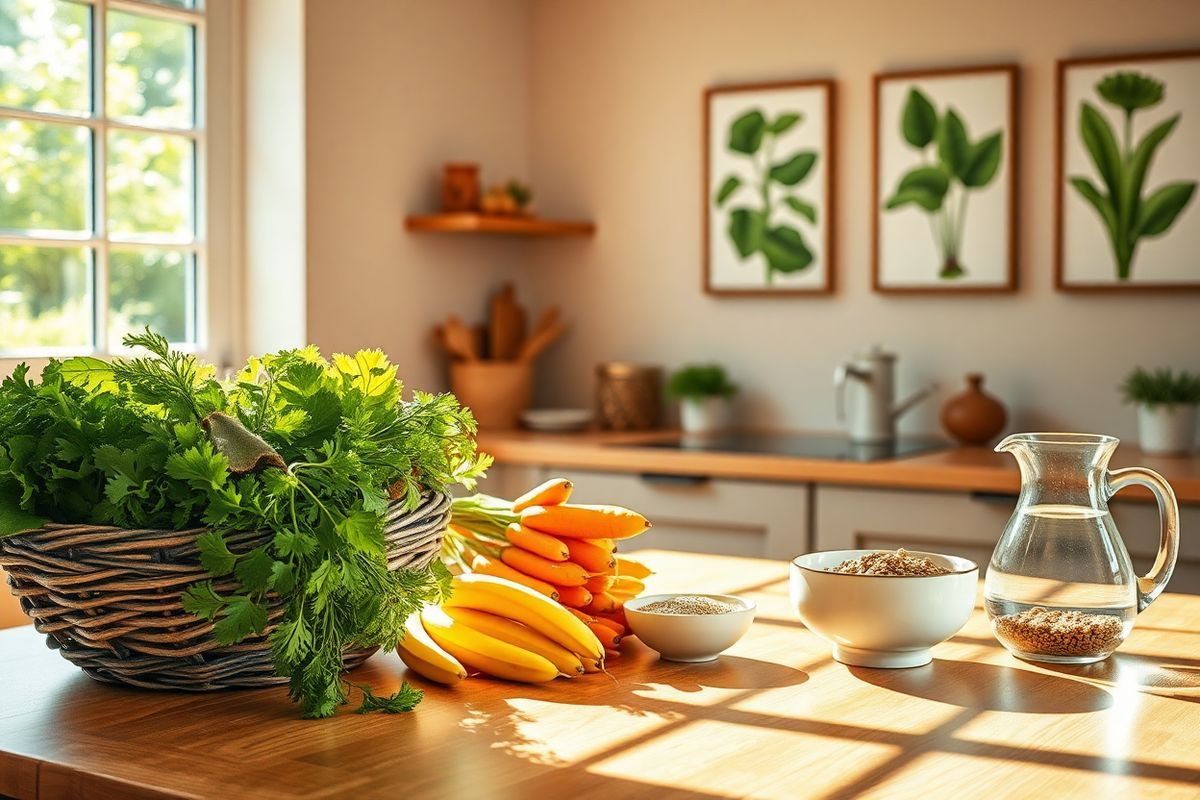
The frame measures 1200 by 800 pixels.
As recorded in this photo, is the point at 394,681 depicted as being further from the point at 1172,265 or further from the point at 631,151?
the point at 631,151

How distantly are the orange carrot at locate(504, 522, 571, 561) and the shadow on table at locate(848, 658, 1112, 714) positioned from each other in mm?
328

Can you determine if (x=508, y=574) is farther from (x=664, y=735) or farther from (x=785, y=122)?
(x=785, y=122)

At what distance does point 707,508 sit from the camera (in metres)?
3.32

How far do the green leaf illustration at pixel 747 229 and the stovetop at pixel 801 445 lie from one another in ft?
1.75

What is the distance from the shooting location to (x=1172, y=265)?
3428mm

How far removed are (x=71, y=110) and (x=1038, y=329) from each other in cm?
245

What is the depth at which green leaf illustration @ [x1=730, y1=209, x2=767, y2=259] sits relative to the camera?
394cm

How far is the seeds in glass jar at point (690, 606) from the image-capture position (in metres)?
1.45

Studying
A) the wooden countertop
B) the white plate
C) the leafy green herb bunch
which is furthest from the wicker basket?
the white plate

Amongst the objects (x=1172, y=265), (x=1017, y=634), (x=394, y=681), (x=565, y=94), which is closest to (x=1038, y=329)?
(x=1172, y=265)

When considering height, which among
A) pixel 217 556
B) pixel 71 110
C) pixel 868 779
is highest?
pixel 71 110

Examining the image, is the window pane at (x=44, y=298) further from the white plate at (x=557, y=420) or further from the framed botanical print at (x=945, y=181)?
the framed botanical print at (x=945, y=181)

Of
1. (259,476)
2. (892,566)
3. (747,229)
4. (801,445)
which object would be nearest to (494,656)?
(259,476)

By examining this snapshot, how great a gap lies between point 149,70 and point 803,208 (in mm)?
1769
